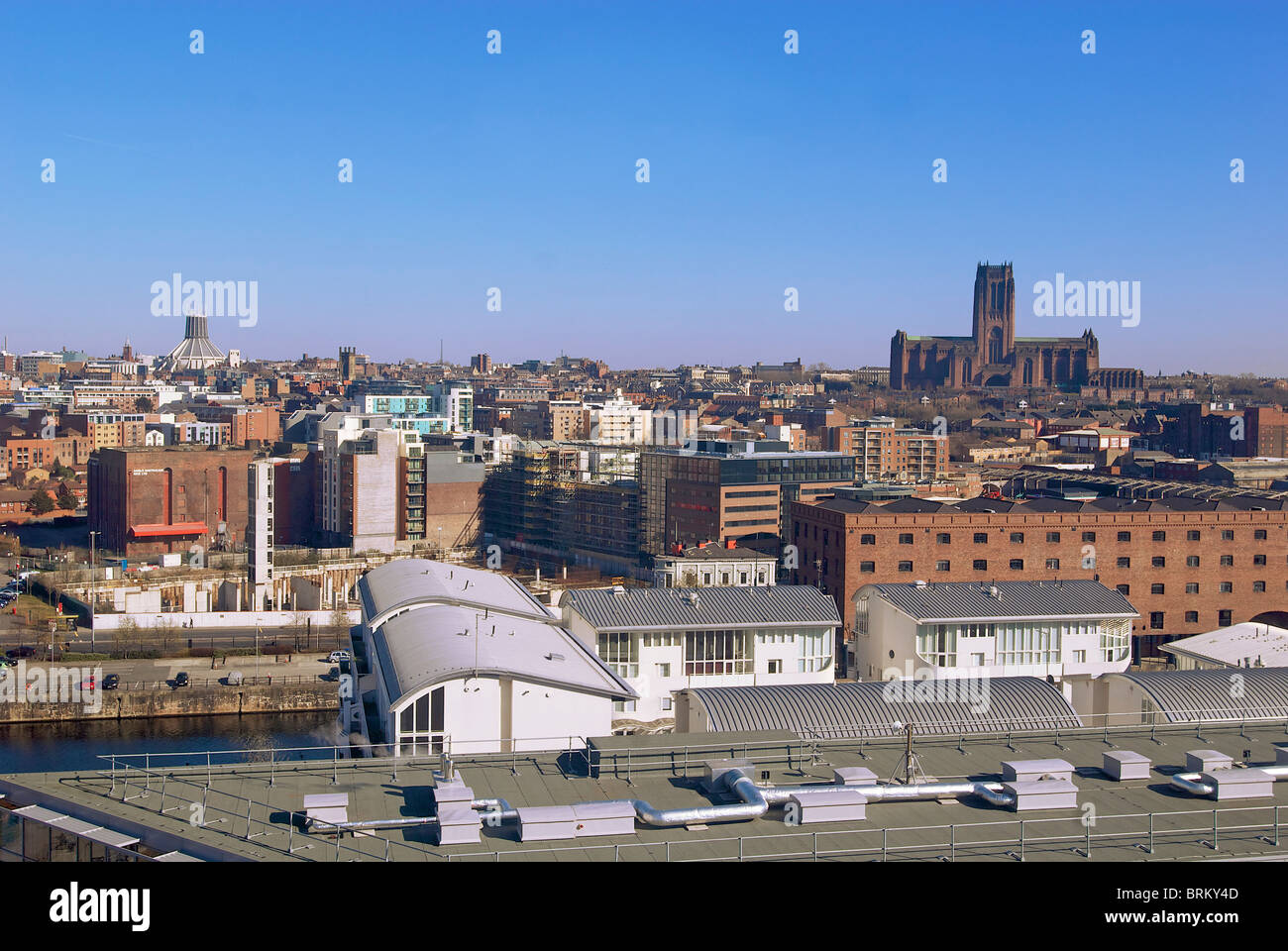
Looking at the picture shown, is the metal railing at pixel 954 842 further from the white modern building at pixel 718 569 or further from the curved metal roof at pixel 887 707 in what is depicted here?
the white modern building at pixel 718 569

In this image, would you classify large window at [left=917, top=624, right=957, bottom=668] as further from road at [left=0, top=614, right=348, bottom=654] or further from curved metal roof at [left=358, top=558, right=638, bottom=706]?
road at [left=0, top=614, right=348, bottom=654]

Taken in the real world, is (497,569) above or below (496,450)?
below

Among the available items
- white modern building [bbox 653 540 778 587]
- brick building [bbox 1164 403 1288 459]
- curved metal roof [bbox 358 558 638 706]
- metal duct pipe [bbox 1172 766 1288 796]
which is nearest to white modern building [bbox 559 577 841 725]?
curved metal roof [bbox 358 558 638 706]

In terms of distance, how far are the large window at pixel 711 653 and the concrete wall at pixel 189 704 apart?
8532mm

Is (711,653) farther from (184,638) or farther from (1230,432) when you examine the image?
(1230,432)

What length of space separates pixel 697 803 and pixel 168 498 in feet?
98.6

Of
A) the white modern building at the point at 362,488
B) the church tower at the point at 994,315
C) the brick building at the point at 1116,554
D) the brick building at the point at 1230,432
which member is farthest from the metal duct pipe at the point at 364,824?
the church tower at the point at 994,315

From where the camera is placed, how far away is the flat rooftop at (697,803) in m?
5.46

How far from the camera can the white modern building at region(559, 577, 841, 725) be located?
1259 cm

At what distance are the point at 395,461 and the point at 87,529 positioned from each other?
979 centimetres

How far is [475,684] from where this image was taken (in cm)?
927

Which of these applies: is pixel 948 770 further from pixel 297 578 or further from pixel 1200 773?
pixel 297 578

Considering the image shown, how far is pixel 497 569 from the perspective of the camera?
31.8 m

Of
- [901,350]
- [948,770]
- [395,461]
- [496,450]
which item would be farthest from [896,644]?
[901,350]
